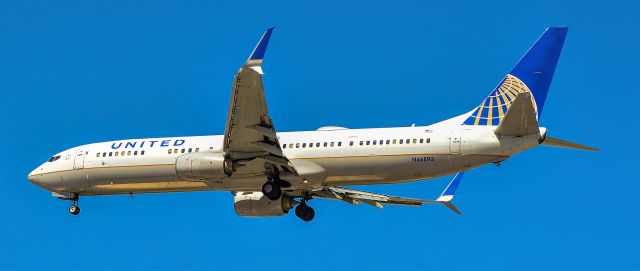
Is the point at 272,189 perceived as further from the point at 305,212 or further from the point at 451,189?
the point at 451,189

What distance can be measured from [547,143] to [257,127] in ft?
32.7

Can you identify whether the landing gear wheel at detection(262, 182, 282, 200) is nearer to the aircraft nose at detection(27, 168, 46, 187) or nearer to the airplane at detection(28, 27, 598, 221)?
the airplane at detection(28, 27, 598, 221)

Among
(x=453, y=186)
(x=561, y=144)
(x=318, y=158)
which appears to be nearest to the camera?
(x=561, y=144)

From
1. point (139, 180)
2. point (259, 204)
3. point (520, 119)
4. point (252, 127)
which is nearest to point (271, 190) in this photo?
point (252, 127)

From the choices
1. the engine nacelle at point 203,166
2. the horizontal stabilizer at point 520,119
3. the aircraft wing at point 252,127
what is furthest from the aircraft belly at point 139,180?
the horizontal stabilizer at point 520,119

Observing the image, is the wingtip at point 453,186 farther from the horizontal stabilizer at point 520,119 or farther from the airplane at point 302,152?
the horizontal stabilizer at point 520,119

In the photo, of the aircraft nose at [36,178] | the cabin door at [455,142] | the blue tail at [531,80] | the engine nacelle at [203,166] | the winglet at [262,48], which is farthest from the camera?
the aircraft nose at [36,178]

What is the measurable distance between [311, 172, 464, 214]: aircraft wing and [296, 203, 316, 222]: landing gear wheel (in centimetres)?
63

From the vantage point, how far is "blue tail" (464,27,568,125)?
4672 centimetres

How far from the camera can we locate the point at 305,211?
51.9 metres

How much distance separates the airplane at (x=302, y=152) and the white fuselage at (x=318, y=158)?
4 cm

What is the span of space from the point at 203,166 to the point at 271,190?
2884mm

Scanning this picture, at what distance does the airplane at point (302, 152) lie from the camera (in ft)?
144

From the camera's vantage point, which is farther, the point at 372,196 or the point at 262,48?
the point at 372,196
